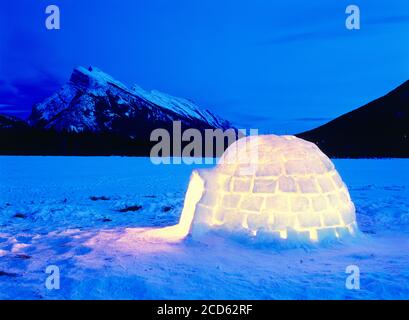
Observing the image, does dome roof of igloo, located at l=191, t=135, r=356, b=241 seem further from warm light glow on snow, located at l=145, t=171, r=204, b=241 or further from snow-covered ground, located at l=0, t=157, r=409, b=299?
snow-covered ground, located at l=0, t=157, r=409, b=299

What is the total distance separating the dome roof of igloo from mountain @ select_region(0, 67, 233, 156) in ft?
98.9

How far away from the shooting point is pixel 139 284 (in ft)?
15.3

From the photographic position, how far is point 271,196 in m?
6.38

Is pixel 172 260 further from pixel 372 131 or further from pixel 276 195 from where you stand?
pixel 372 131

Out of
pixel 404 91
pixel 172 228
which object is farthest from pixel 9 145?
pixel 404 91

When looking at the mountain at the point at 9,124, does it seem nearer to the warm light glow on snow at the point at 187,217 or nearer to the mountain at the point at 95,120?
the mountain at the point at 95,120

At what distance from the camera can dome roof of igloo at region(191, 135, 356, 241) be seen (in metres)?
6.33

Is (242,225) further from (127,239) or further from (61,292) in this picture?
(61,292)

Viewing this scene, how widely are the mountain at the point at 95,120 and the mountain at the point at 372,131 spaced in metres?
20.4

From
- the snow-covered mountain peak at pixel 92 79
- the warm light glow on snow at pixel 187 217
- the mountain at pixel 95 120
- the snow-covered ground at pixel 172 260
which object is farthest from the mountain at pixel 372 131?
the snow-covered mountain peak at pixel 92 79

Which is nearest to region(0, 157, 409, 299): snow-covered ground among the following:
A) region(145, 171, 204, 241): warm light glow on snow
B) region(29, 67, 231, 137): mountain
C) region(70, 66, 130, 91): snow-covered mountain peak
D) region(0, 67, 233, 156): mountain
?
region(145, 171, 204, 241): warm light glow on snow

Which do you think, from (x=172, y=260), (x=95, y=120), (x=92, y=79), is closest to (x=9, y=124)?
(x=95, y=120)

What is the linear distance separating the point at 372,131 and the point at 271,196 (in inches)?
1906

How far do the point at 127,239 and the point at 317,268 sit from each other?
325 centimetres
